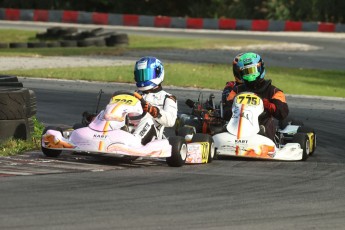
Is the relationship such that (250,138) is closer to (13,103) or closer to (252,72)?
(252,72)

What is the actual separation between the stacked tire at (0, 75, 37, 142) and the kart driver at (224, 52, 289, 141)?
6.91 feet

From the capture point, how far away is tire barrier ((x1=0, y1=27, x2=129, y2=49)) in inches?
1164

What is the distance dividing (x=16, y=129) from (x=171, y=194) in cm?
347

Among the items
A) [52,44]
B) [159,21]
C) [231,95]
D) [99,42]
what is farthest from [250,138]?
[159,21]

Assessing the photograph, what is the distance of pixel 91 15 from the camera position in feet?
143

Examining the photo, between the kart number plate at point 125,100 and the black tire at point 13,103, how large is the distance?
1209 mm

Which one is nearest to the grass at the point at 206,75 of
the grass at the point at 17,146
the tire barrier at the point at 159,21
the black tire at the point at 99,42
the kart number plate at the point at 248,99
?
the black tire at the point at 99,42

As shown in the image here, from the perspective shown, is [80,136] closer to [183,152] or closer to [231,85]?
[183,152]

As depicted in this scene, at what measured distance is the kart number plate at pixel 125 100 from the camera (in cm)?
1036

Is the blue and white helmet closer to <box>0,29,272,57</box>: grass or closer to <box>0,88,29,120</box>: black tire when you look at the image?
<box>0,88,29,120</box>: black tire

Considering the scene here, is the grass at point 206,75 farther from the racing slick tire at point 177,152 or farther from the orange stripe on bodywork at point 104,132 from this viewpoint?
the orange stripe on bodywork at point 104,132

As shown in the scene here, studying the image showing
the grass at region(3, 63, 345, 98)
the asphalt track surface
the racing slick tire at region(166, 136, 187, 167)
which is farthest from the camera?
the grass at region(3, 63, 345, 98)

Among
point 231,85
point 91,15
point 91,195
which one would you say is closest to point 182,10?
point 91,15

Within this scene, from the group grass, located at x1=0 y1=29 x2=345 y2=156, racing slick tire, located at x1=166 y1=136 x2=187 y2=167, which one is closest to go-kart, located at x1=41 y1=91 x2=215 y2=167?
racing slick tire, located at x1=166 y1=136 x2=187 y2=167
